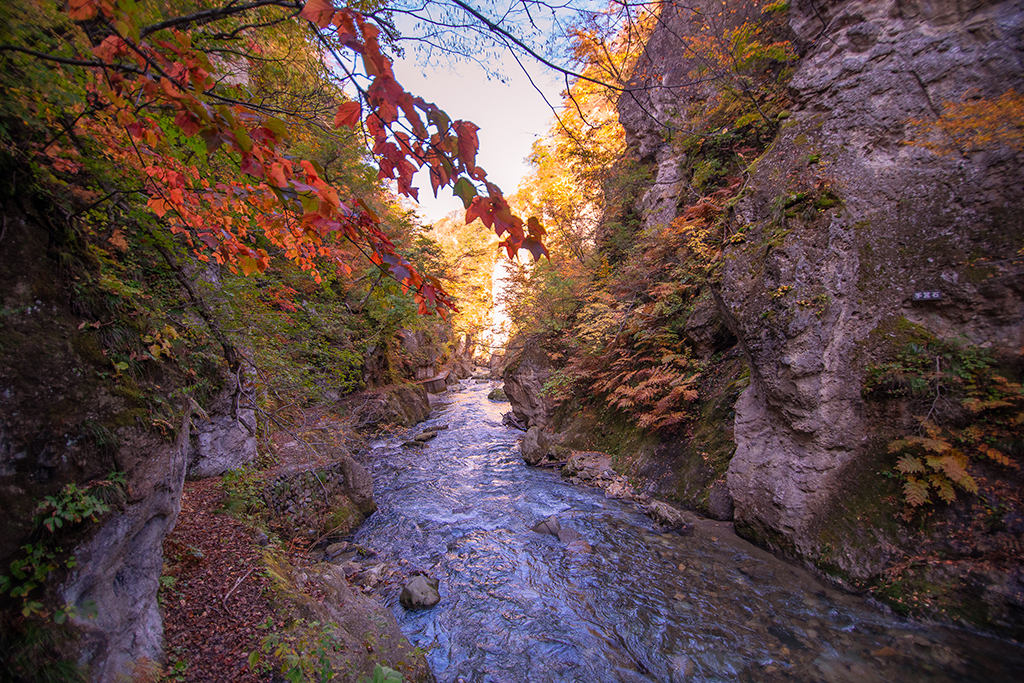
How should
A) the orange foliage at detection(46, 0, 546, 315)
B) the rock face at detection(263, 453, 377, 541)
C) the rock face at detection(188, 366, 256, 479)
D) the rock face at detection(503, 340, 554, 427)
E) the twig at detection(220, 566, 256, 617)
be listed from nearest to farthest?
the orange foliage at detection(46, 0, 546, 315) < the twig at detection(220, 566, 256, 617) < the rock face at detection(188, 366, 256, 479) < the rock face at detection(263, 453, 377, 541) < the rock face at detection(503, 340, 554, 427)

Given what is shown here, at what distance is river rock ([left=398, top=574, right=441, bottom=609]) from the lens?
178 inches

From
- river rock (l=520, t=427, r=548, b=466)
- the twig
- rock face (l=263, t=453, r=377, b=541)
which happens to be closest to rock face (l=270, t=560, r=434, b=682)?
the twig

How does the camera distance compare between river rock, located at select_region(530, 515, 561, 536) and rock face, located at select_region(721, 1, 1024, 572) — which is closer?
rock face, located at select_region(721, 1, 1024, 572)

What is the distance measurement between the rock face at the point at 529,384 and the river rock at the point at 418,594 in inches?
314

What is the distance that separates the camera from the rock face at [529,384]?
12.9 metres

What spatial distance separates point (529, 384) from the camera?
1359cm

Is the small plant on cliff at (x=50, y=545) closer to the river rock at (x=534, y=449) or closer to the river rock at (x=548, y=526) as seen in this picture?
the river rock at (x=548, y=526)

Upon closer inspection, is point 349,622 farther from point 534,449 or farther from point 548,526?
point 534,449

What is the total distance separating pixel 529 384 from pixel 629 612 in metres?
9.40

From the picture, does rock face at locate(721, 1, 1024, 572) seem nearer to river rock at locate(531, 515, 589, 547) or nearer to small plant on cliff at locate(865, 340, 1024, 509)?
small plant on cliff at locate(865, 340, 1024, 509)

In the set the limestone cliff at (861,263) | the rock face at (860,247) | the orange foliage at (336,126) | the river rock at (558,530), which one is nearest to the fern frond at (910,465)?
the limestone cliff at (861,263)

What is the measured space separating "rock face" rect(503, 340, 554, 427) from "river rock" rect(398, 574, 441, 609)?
26.2ft

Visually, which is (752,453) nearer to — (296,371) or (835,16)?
(835,16)

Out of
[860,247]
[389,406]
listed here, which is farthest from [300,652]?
[389,406]
